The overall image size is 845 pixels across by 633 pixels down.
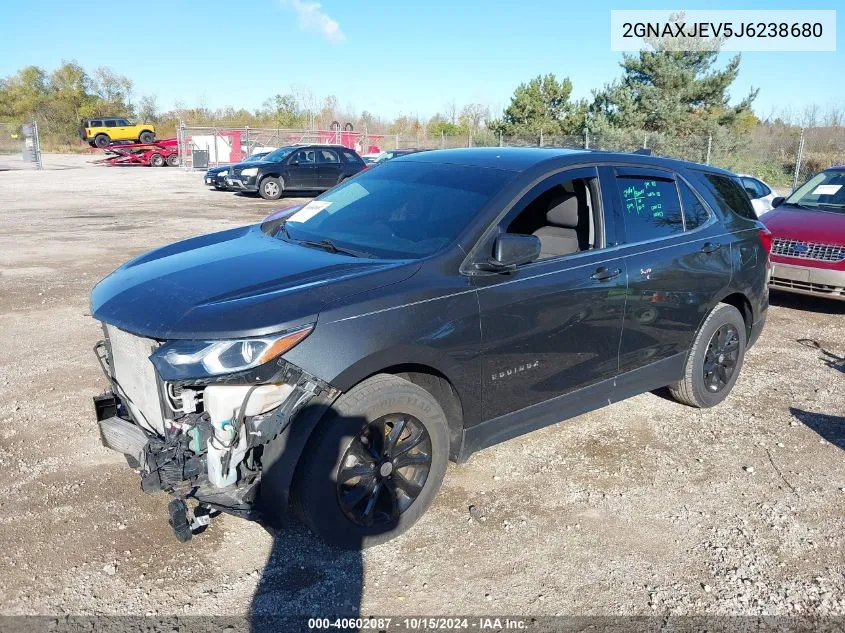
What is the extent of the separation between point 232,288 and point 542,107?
142 feet

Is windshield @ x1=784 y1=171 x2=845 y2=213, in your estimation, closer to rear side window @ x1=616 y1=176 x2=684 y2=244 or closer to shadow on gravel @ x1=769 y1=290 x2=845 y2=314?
shadow on gravel @ x1=769 y1=290 x2=845 y2=314

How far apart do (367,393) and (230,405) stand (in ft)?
1.93

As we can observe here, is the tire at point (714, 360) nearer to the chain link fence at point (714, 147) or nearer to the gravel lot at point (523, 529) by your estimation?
the gravel lot at point (523, 529)

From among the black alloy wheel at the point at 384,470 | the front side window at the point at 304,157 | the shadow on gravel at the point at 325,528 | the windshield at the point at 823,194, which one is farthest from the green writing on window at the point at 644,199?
the front side window at the point at 304,157

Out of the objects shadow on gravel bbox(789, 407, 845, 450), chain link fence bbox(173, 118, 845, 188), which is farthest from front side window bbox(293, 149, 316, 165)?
shadow on gravel bbox(789, 407, 845, 450)

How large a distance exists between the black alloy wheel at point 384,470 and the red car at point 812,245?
623 cm

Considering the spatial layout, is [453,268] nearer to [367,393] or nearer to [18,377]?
[367,393]

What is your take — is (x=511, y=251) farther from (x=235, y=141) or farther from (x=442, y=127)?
(x=442, y=127)

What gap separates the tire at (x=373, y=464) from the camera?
301cm

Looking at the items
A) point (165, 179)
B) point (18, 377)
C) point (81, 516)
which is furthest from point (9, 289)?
point (165, 179)

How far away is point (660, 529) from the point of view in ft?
11.8

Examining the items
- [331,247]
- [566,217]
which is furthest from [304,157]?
[331,247]

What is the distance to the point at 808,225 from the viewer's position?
26.7 ft

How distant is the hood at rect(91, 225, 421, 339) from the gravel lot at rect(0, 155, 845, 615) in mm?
1116
